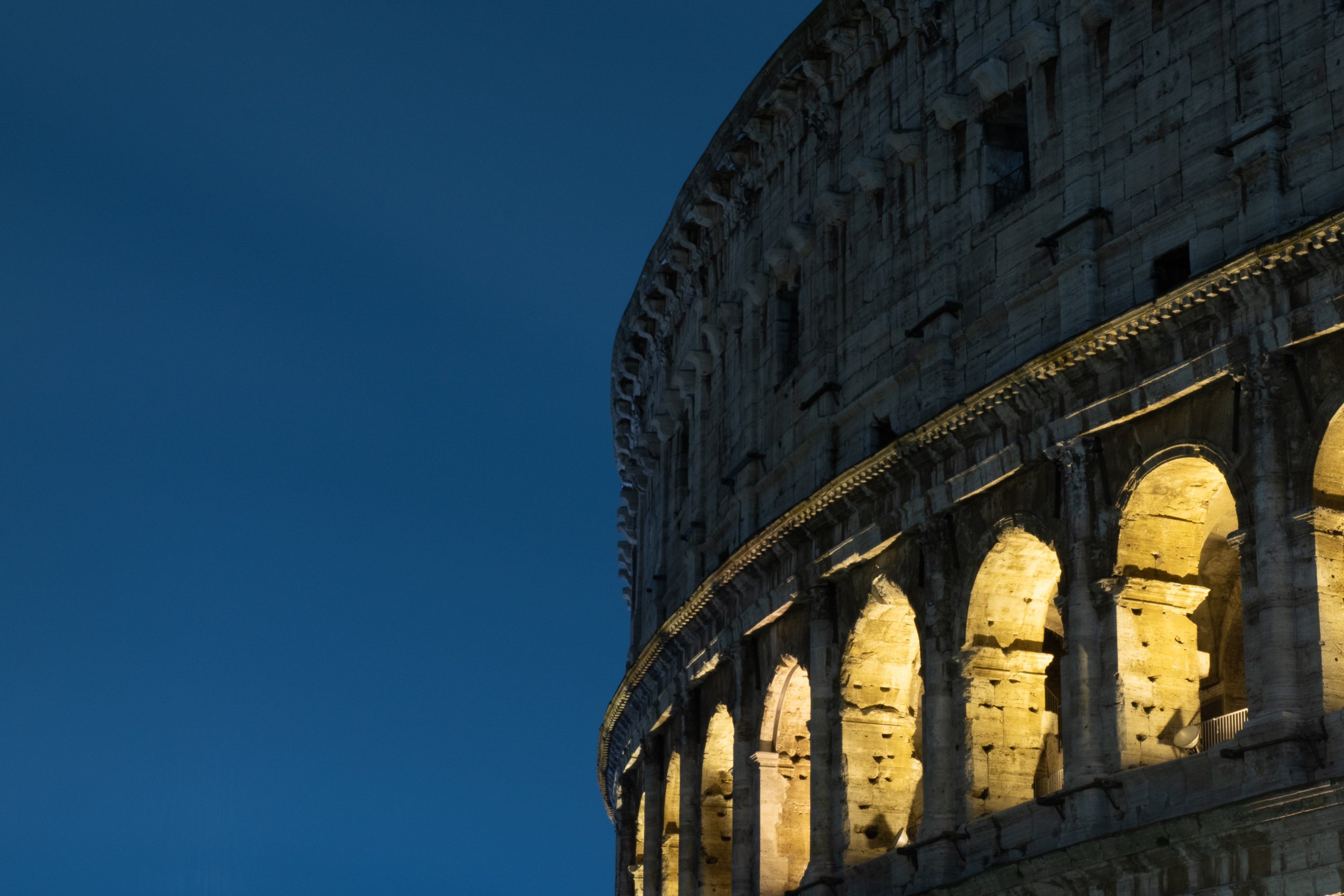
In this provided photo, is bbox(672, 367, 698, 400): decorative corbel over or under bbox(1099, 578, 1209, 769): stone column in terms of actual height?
over

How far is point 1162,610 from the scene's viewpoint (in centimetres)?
2162

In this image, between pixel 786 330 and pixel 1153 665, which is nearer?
pixel 1153 665

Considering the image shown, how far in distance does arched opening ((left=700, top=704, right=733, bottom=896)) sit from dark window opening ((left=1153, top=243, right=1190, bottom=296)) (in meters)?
10.6

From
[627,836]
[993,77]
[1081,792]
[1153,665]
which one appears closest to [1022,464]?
[1153,665]

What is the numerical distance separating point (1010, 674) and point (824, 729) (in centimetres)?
334

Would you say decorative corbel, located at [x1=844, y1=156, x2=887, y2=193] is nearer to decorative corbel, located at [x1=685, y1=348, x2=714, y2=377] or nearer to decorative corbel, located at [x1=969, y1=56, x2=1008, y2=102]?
decorative corbel, located at [x1=969, y1=56, x2=1008, y2=102]

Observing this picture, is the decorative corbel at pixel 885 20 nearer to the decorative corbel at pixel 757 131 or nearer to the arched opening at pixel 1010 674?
the decorative corbel at pixel 757 131

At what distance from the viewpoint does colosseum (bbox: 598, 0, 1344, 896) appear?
19719 millimetres

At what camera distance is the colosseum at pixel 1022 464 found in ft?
64.7

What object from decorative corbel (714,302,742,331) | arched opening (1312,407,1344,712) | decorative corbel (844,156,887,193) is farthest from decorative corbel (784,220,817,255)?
arched opening (1312,407,1344,712)

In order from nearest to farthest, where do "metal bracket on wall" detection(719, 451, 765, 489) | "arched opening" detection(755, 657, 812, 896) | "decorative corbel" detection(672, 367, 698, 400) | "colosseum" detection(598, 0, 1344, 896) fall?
"colosseum" detection(598, 0, 1344, 896) → "arched opening" detection(755, 657, 812, 896) → "metal bracket on wall" detection(719, 451, 765, 489) → "decorative corbel" detection(672, 367, 698, 400)

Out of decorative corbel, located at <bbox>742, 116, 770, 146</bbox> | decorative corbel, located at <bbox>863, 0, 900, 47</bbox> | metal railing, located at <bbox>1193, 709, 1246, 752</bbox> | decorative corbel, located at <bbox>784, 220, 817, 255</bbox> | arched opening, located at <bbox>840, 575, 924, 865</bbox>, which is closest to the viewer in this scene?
metal railing, located at <bbox>1193, 709, 1246, 752</bbox>

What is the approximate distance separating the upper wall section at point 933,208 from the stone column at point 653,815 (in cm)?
207

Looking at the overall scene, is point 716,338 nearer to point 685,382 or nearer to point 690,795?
point 685,382
